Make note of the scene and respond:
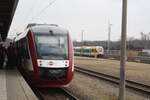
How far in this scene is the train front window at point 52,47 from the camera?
12.3 metres

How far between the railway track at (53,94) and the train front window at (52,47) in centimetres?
163

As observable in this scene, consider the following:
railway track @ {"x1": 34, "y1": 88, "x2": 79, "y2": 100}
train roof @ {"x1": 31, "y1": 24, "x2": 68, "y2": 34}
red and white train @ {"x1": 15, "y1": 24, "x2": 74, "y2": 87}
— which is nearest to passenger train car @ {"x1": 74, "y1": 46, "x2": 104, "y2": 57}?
railway track @ {"x1": 34, "y1": 88, "x2": 79, "y2": 100}

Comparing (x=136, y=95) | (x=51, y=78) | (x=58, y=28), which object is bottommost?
(x=136, y=95)

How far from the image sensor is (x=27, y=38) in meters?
13.1

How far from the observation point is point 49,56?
485 inches

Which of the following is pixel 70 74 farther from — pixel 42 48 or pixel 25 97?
→ pixel 25 97

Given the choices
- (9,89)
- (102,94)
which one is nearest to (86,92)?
(102,94)

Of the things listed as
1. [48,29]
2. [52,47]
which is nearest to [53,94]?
[52,47]

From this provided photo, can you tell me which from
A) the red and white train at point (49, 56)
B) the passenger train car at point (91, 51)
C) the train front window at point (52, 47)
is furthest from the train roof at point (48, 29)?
the passenger train car at point (91, 51)

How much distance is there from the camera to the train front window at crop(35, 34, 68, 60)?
1233cm

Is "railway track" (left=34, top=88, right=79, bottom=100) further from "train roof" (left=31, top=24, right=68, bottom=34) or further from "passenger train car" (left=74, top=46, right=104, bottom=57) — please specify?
"passenger train car" (left=74, top=46, right=104, bottom=57)

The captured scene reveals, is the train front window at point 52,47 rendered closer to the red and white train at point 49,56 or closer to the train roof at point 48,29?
the red and white train at point 49,56

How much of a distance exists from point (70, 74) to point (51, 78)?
881 millimetres

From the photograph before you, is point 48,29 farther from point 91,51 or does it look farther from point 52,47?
point 91,51
